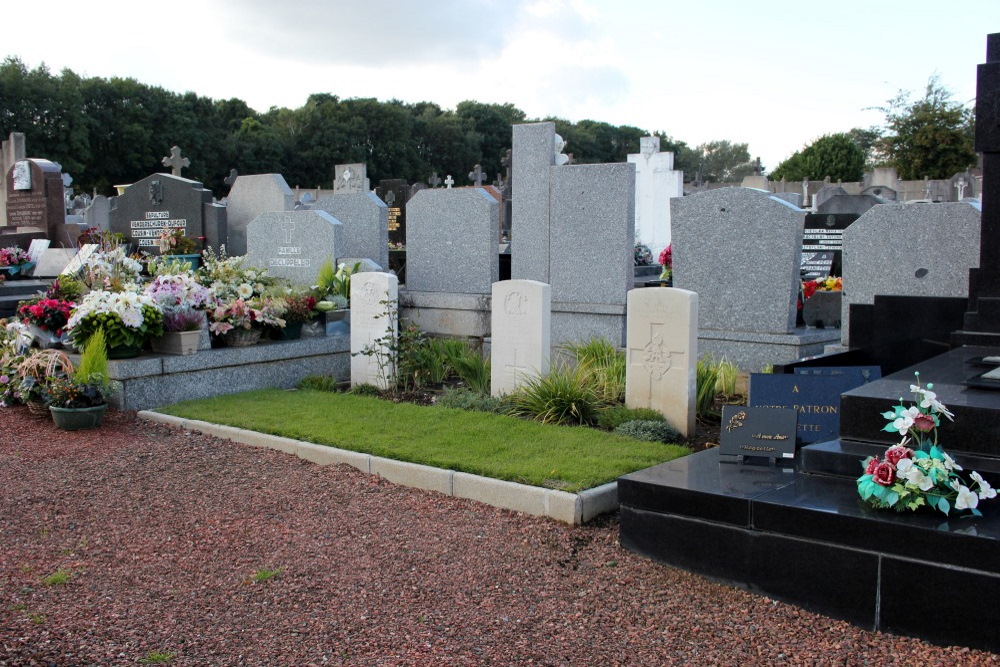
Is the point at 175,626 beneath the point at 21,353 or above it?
beneath

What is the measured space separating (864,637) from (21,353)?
6860 millimetres

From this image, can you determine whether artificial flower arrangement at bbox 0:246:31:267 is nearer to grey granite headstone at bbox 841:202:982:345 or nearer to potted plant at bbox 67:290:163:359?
potted plant at bbox 67:290:163:359

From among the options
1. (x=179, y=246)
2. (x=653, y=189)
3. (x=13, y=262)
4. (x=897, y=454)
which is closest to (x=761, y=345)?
(x=897, y=454)

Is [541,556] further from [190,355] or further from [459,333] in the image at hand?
[459,333]

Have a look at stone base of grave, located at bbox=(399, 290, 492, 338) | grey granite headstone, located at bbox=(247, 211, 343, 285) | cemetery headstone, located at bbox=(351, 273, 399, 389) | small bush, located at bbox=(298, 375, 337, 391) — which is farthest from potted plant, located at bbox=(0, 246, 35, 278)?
cemetery headstone, located at bbox=(351, 273, 399, 389)

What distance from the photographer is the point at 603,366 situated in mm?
7680

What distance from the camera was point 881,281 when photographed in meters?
7.07

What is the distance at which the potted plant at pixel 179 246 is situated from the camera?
1229 cm

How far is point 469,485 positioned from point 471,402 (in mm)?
2060

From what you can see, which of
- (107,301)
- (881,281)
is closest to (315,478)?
(107,301)

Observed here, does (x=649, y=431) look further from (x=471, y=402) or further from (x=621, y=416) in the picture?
(x=471, y=402)

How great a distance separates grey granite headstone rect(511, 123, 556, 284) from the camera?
360 inches

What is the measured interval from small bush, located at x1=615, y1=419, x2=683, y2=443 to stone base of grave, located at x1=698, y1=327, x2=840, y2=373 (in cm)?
184

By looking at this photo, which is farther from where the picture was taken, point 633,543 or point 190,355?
point 190,355
